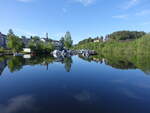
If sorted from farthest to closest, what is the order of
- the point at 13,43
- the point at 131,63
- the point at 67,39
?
the point at 67,39
the point at 13,43
the point at 131,63

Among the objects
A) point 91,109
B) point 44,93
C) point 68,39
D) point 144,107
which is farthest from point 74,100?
point 68,39

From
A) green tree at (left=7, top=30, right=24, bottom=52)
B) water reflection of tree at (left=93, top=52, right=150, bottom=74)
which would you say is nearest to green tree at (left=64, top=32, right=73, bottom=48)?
green tree at (left=7, top=30, right=24, bottom=52)

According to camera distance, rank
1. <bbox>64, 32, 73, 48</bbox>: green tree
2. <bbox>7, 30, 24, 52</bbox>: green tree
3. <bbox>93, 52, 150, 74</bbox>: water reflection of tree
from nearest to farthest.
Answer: <bbox>93, 52, 150, 74</bbox>: water reflection of tree → <bbox>7, 30, 24, 52</bbox>: green tree → <bbox>64, 32, 73, 48</bbox>: green tree

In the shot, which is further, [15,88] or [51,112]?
[15,88]

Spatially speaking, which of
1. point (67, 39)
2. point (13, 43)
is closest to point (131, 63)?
point (13, 43)

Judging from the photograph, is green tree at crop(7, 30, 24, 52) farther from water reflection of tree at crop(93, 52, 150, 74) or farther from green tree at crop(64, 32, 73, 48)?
green tree at crop(64, 32, 73, 48)

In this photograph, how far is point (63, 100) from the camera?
952 cm

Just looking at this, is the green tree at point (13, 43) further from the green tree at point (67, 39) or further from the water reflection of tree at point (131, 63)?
the green tree at point (67, 39)

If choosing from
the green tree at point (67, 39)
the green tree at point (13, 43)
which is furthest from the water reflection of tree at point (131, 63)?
the green tree at point (67, 39)

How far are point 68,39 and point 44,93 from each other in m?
92.3

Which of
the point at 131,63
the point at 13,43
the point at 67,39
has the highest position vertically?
the point at 67,39

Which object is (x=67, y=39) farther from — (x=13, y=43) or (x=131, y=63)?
(x=131, y=63)

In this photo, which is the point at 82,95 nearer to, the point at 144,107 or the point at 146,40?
the point at 144,107

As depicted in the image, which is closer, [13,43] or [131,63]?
[131,63]
